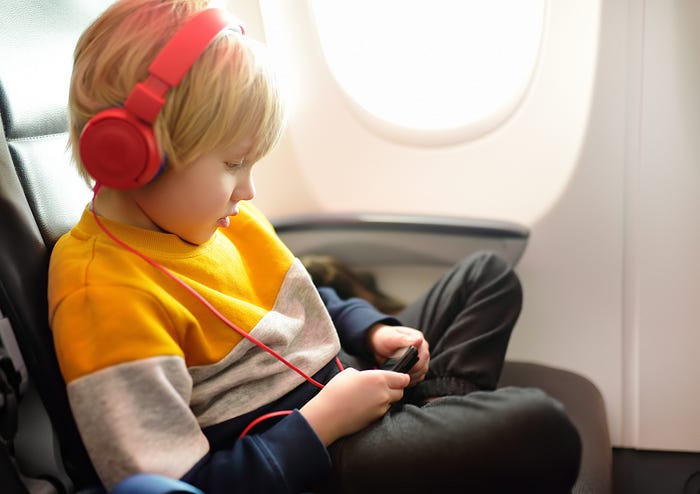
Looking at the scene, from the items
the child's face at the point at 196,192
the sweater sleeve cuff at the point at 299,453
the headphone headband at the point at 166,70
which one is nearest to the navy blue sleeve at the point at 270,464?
the sweater sleeve cuff at the point at 299,453

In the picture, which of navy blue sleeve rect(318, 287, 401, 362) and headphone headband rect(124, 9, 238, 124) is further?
navy blue sleeve rect(318, 287, 401, 362)

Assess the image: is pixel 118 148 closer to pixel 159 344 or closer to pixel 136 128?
pixel 136 128

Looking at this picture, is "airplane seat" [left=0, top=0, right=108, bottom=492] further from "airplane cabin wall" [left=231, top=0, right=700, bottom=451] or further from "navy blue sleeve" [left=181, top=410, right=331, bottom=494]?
"airplane cabin wall" [left=231, top=0, right=700, bottom=451]

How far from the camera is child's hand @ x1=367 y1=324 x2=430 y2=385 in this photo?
1.12 metres

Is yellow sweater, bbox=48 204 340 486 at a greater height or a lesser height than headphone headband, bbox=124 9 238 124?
lesser

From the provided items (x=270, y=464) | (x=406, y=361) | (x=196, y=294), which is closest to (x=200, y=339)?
(x=196, y=294)

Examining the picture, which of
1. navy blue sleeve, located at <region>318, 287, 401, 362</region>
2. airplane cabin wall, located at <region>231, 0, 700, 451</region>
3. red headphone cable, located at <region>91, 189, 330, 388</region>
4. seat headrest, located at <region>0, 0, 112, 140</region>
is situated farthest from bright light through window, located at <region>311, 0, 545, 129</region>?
red headphone cable, located at <region>91, 189, 330, 388</region>

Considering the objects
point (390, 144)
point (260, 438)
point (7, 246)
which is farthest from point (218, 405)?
point (390, 144)

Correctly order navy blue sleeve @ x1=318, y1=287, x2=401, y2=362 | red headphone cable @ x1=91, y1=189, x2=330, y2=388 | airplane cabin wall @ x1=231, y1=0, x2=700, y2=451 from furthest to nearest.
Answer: airplane cabin wall @ x1=231, y1=0, x2=700, y2=451 < navy blue sleeve @ x1=318, y1=287, x2=401, y2=362 < red headphone cable @ x1=91, y1=189, x2=330, y2=388

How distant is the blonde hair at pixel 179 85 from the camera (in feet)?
2.74

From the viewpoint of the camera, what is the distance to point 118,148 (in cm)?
79

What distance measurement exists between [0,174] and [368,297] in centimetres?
85

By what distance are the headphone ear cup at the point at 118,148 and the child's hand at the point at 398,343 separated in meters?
0.48

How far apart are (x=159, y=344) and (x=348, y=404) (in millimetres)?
243
